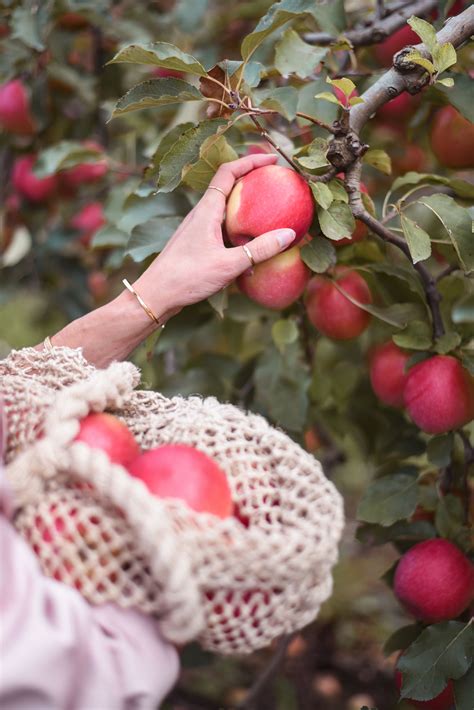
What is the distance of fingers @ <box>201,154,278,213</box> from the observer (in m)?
0.88

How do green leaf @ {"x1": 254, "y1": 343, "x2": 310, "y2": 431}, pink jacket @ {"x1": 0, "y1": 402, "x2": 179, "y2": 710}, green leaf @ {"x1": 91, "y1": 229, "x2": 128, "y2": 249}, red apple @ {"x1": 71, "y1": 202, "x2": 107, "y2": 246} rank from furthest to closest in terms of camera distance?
red apple @ {"x1": 71, "y1": 202, "x2": 107, "y2": 246} < green leaf @ {"x1": 91, "y1": 229, "x2": 128, "y2": 249} < green leaf @ {"x1": 254, "y1": 343, "x2": 310, "y2": 431} < pink jacket @ {"x1": 0, "y1": 402, "x2": 179, "y2": 710}

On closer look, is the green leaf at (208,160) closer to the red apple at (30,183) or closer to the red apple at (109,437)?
the red apple at (109,437)

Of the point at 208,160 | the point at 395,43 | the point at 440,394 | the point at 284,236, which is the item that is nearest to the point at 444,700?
the point at 440,394

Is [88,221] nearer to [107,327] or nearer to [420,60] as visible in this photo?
[107,327]

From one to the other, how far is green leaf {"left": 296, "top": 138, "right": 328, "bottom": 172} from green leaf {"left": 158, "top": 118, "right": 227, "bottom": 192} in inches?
4.1

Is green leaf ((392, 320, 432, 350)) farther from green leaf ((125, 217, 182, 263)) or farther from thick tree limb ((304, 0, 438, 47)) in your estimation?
thick tree limb ((304, 0, 438, 47))

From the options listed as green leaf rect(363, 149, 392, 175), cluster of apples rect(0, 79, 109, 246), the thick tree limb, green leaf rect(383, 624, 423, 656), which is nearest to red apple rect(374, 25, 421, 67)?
the thick tree limb

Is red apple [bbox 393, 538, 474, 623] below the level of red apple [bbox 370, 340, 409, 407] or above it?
below

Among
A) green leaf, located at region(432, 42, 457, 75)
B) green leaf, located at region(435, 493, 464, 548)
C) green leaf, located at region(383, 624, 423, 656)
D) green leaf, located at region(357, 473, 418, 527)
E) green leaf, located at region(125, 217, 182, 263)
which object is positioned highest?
green leaf, located at region(432, 42, 457, 75)

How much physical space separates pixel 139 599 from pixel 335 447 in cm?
113

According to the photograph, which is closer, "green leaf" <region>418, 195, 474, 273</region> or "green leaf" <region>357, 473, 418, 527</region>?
"green leaf" <region>418, 195, 474, 273</region>

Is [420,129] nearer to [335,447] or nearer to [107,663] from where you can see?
[335,447]

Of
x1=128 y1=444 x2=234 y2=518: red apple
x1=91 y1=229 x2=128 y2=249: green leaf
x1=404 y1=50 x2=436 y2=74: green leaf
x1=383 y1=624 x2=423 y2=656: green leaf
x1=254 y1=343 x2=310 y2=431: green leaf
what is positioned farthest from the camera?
x1=91 y1=229 x2=128 y2=249: green leaf

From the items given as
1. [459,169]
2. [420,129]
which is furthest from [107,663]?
[420,129]
